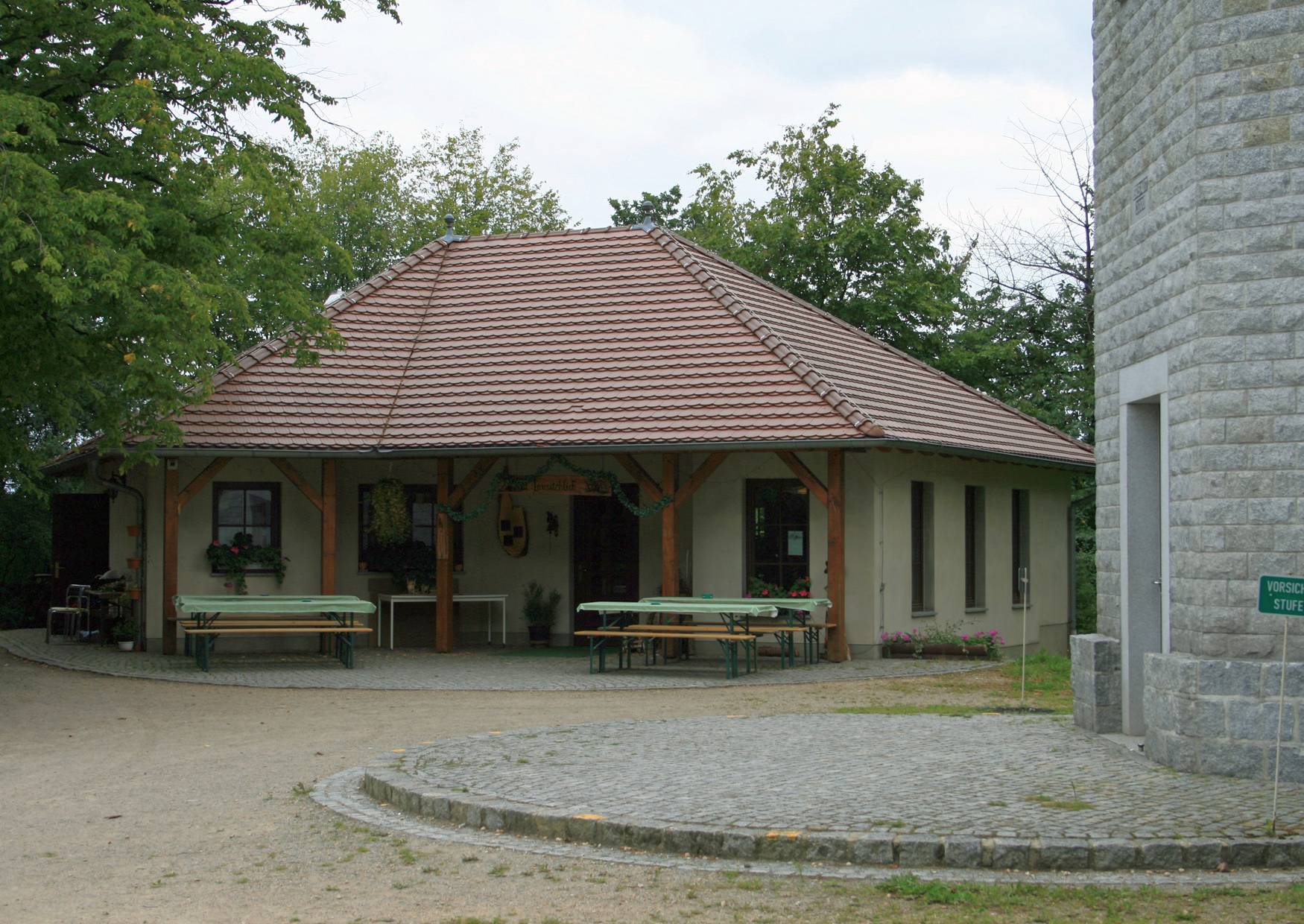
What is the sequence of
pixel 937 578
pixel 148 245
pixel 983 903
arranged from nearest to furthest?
1. pixel 983 903
2. pixel 148 245
3. pixel 937 578

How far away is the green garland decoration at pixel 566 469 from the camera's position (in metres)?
18.9

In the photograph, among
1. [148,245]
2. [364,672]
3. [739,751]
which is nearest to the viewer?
[739,751]

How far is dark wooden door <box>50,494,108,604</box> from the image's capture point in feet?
78.2

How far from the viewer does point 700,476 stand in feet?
60.9

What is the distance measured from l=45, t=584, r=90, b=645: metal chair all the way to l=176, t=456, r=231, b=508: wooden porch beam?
11.1 feet

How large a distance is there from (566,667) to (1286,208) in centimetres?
1107

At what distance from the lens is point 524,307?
21984 millimetres

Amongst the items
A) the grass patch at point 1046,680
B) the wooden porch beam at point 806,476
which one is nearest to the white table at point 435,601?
the wooden porch beam at point 806,476

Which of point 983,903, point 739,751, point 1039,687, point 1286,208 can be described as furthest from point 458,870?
point 1039,687

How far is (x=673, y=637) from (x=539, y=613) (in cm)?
307

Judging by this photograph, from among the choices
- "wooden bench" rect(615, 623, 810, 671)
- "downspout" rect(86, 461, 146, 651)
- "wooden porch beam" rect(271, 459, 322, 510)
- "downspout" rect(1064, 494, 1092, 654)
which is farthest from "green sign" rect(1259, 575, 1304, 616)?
"downspout" rect(1064, 494, 1092, 654)

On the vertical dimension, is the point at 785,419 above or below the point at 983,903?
above

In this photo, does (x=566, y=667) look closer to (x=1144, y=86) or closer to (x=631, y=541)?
(x=631, y=541)

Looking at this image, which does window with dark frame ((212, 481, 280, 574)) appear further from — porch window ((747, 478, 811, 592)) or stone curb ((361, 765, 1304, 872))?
stone curb ((361, 765, 1304, 872))
